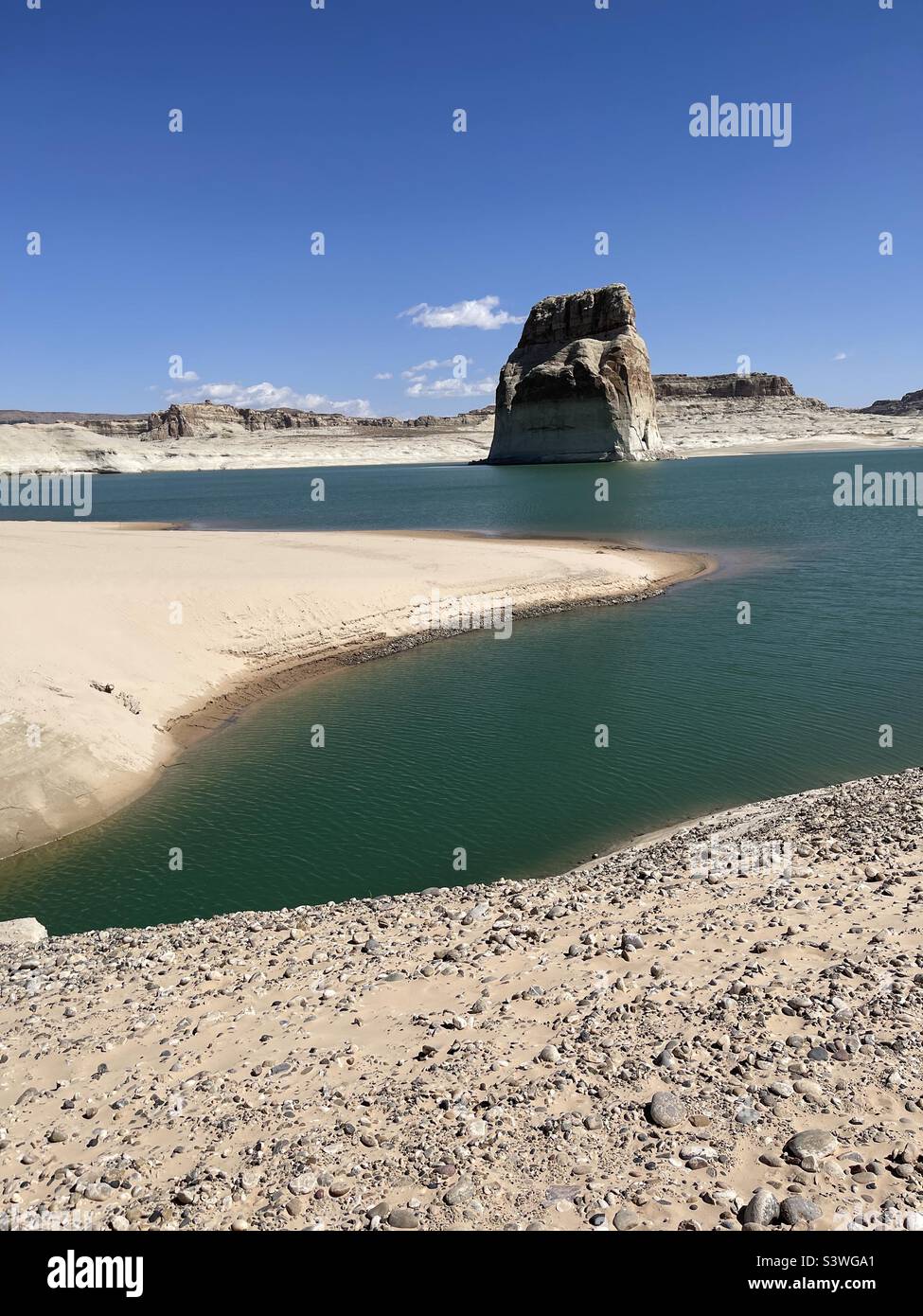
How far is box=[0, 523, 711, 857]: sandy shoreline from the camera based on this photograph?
14766 millimetres

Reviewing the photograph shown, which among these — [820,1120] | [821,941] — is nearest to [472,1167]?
[820,1120]

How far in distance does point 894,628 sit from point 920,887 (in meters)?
18.4

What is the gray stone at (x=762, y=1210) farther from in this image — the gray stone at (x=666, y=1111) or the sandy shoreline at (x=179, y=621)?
the sandy shoreline at (x=179, y=621)

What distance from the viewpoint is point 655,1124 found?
5430 millimetres

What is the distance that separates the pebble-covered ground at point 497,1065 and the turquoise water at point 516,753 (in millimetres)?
2524

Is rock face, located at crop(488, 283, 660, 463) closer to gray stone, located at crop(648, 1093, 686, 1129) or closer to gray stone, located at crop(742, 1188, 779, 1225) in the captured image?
gray stone, located at crop(648, 1093, 686, 1129)

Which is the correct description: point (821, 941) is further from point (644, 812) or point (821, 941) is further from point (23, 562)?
point (23, 562)

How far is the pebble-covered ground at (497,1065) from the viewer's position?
4980mm

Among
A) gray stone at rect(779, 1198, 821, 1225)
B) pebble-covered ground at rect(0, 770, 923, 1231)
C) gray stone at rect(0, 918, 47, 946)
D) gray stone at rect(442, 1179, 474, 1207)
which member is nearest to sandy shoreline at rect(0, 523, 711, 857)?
gray stone at rect(0, 918, 47, 946)

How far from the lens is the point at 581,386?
107188mm

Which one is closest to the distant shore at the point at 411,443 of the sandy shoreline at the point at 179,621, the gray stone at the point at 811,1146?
the sandy shoreline at the point at 179,621

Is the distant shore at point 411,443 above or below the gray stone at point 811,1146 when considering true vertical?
above

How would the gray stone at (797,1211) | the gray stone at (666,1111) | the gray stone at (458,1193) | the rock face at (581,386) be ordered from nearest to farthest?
1. the gray stone at (797,1211)
2. the gray stone at (458,1193)
3. the gray stone at (666,1111)
4. the rock face at (581,386)

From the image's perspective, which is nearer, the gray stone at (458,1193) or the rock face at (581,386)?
the gray stone at (458,1193)
